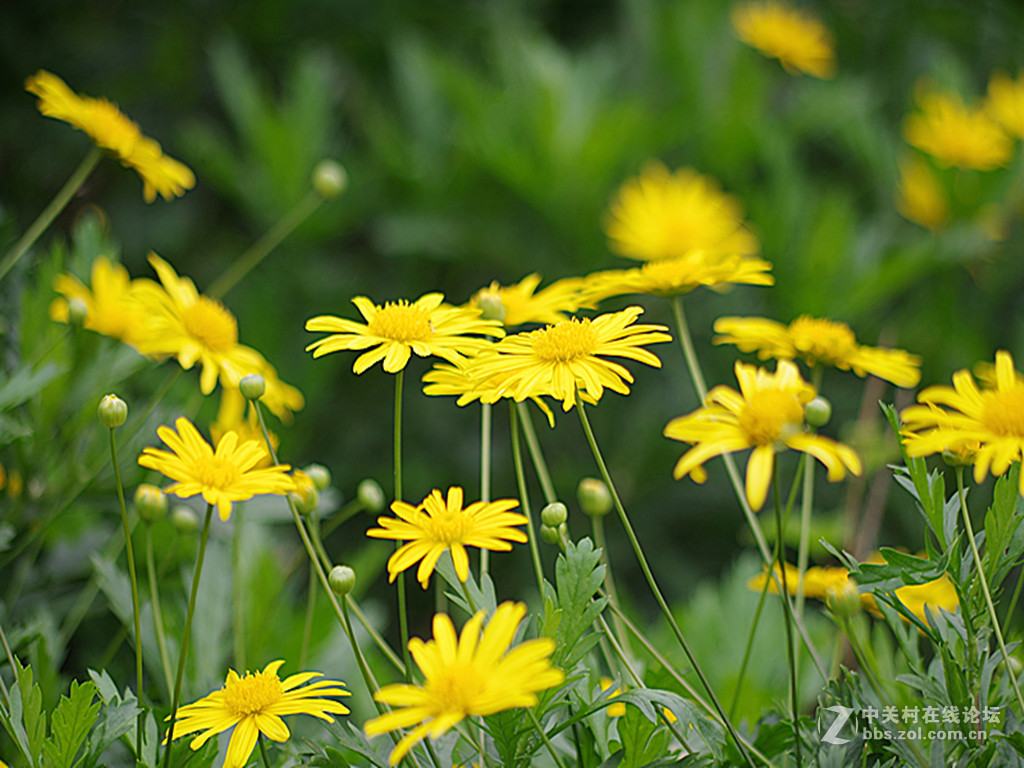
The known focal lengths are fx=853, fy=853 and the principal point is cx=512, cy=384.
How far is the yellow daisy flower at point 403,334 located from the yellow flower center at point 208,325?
16 centimetres

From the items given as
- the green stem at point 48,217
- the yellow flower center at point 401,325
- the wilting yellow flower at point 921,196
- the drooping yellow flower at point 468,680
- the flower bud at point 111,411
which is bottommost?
the wilting yellow flower at point 921,196

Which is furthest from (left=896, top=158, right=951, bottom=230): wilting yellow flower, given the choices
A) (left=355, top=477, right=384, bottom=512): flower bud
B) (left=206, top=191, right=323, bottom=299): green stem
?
(left=355, top=477, right=384, bottom=512): flower bud

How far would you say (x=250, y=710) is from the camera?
38 cm

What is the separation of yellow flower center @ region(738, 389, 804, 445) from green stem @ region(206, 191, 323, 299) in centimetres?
44

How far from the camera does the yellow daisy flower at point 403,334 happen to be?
0.44m

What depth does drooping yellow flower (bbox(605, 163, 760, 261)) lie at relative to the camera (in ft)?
4.17

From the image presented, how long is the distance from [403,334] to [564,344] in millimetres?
87

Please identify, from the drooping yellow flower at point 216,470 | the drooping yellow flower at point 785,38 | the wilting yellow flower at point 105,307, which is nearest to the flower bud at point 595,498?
the drooping yellow flower at point 216,470

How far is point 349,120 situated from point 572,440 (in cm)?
96

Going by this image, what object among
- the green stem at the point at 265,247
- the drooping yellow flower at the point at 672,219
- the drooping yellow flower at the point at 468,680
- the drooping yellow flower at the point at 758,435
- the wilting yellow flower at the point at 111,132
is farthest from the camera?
the drooping yellow flower at the point at 672,219

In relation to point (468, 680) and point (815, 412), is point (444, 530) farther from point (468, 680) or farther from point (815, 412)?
point (815, 412)

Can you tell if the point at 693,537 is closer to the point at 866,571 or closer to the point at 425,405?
the point at 425,405

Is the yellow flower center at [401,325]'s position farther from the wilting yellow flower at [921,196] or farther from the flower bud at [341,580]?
the wilting yellow flower at [921,196]

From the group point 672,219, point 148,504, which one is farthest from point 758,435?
point 672,219
